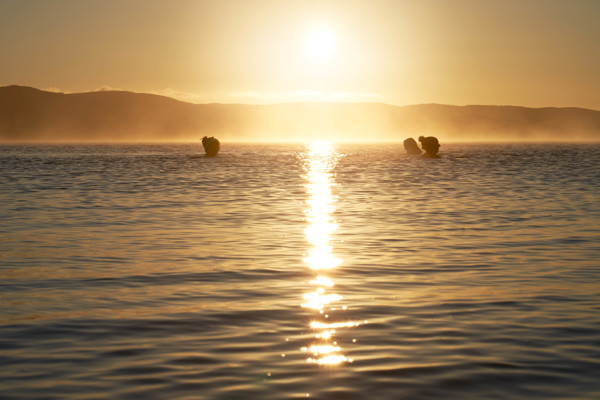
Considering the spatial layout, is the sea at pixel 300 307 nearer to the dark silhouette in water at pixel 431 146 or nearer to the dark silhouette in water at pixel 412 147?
the dark silhouette in water at pixel 431 146

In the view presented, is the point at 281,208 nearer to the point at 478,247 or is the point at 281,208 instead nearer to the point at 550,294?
the point at 478,247

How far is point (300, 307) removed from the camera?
12.6 meters

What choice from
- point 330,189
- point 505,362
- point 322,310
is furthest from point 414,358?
point 330,189

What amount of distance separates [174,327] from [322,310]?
2.43 meters

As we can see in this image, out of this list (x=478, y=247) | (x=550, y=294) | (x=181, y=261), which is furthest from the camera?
(x=478, y=247)

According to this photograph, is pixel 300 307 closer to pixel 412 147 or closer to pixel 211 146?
pixel 211 146

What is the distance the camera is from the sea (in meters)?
8.69

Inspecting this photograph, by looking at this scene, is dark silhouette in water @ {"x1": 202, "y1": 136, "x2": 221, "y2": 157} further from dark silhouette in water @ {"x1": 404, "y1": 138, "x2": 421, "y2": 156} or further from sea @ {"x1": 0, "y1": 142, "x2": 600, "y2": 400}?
sea @ {"x1": 0, "y1": 142, "x2": 600, "y2": 400}

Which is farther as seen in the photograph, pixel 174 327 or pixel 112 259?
pixel 112 259

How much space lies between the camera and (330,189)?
45656 mm

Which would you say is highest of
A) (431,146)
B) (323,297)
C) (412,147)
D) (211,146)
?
(323,297)

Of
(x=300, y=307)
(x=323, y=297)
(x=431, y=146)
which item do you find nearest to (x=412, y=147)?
(x=431, y=146)

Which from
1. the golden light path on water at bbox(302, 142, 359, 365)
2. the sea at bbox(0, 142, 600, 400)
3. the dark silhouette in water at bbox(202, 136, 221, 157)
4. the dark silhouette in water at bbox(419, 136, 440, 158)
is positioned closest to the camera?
the sea at bbox(0, 142, 600, 400)

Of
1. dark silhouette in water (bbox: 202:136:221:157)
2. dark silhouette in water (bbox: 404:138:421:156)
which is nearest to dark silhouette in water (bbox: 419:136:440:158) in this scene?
dark silhouette in water (bbox: 404:138:421:156)
